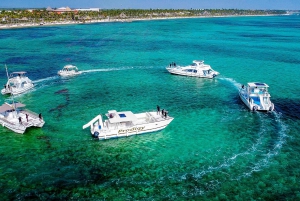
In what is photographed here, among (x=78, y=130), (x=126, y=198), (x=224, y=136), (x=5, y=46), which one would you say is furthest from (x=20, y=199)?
(x=5, y=46)

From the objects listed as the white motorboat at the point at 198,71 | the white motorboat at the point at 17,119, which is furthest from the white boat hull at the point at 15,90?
the white motorboat at the point at 198,71

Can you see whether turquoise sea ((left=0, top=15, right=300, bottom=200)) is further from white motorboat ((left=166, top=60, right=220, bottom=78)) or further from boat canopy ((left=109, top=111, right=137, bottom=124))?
boat canopy ((left=109, top=111, right=137, bottom=124))

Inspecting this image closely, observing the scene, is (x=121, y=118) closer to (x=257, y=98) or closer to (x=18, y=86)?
(x=257, y=98)

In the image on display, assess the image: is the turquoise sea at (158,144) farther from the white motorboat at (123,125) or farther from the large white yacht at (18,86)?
the large white yacht at (18,86)

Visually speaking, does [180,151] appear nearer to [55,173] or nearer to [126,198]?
[126,198]

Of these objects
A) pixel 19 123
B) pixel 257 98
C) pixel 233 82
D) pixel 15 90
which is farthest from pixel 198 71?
pixel 19 123
